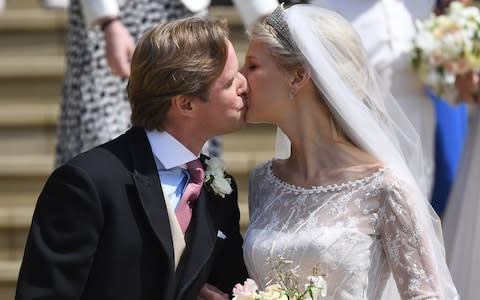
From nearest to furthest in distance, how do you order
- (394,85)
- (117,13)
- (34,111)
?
1. (117,13)
2. (394,85)
3. (34,111)

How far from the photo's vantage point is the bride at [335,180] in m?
3.92

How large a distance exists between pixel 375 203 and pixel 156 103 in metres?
0.75

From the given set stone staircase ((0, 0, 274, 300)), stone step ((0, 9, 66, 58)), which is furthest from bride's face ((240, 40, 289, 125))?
stone step ((0, 9, 66, 58))

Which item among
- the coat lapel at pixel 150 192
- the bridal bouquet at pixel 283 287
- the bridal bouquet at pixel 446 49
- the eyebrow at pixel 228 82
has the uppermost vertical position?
the eyebrow at pixel 228 82

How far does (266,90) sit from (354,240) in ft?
1.82

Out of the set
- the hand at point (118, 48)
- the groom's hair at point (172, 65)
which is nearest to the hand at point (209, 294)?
the groom's hair at point (172, 65)

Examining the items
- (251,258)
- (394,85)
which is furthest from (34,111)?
(251,258)

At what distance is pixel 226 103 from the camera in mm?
3973

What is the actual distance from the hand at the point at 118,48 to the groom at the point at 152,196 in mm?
1380

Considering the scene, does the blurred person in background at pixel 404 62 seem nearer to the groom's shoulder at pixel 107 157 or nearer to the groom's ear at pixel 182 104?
the groom's ear at pixel 182 104

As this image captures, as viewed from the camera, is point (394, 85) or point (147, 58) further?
point (394, 85)

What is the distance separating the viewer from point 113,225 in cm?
374

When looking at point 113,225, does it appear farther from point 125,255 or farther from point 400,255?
point 400,255

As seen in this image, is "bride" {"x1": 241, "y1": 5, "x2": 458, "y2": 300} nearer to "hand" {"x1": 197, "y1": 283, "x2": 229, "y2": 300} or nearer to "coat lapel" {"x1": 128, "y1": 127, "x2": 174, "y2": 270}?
"hand" {"x1": 197, "y1": 283, "x2": 229, "y2": 300}
